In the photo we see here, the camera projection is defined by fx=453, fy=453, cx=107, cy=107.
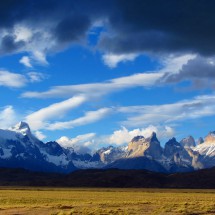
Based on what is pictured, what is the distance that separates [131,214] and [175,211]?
827 cm

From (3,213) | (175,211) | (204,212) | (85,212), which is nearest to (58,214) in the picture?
(85,212)

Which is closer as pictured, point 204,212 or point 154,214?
point 154,214

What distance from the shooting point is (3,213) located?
6228cm

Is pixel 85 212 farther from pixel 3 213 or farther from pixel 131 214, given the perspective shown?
pixel 3 213

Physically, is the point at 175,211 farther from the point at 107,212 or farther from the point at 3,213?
the point at 3,213

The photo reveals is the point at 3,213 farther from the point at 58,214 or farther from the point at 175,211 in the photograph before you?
Answer: the point at 175,211

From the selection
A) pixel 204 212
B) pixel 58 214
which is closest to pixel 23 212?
pixel 58 214

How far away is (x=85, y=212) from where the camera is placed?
61.8 meters

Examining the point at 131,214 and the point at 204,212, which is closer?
the point at 131,214

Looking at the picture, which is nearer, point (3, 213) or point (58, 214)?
point (58, 214)

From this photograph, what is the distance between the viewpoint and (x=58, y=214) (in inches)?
2280

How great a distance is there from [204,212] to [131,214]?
11.8 m

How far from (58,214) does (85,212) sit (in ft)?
16.9

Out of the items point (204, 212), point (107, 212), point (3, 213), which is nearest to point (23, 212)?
point (3, 213)
